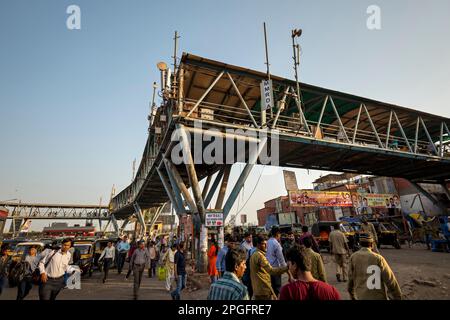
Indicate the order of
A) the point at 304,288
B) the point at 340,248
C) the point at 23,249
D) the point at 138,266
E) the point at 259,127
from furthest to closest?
1. the point at 259,127
2. the point at 23,249
3. the point at 340,248
4. the point at 138,266
5. the point at 304,288

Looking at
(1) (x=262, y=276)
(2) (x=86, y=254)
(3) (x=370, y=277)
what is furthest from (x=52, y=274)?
(2) (x=86, y=254)

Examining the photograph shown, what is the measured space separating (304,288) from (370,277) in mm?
1886

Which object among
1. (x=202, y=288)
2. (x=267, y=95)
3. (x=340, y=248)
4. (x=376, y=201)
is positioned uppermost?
(x=267, y=95)

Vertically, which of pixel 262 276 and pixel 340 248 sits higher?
pixel 262 276

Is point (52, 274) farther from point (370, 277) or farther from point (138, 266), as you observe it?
point (370, 277)

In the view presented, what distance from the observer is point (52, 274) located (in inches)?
203

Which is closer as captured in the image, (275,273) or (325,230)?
(275,273)

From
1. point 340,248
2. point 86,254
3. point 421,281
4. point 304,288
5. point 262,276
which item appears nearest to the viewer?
point 304,288

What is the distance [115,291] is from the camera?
8422 mm

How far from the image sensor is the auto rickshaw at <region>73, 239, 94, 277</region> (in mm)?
11423

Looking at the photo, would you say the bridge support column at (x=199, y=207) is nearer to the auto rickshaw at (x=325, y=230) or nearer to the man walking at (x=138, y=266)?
the man walking at (x=138, y=266)

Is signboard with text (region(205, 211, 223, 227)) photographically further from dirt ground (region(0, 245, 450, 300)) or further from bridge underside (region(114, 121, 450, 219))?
bridge underside (region(114, 121, 450, 219))
